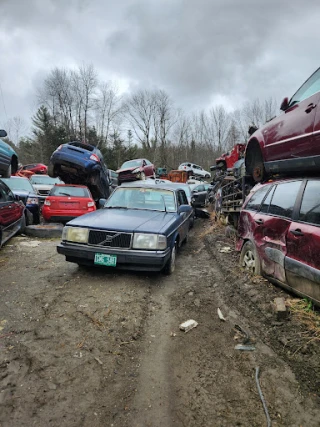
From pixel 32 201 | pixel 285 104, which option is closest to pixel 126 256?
pixel 285 104

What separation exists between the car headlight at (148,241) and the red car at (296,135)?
2013 mm

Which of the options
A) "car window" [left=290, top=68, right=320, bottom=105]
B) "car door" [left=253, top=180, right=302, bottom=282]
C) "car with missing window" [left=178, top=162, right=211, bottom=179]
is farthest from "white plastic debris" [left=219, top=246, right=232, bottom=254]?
"car with missing window" [left=178, top=162, right=211, bottom=179]

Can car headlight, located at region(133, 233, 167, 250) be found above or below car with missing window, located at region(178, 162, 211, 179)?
below

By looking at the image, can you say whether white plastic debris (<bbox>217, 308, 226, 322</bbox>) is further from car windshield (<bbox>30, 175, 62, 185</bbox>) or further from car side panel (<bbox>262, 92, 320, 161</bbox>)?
car windshield (<bbox>30, 175, 62, 185</bbox>)

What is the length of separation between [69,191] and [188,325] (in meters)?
6.73

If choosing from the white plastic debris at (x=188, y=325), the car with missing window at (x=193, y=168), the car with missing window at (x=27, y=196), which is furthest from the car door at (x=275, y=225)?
the car with missing window at (x=193, y=168)

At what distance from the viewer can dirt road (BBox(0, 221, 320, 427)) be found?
1.87 meters

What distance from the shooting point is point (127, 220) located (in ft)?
14.7

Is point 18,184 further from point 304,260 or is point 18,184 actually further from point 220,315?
point 304,260

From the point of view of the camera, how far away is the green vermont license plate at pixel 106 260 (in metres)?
3.96

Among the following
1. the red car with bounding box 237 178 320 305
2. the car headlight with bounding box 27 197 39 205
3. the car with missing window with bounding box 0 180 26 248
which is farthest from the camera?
the car headlight with bounding box 27 197 39 205

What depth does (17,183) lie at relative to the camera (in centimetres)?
927

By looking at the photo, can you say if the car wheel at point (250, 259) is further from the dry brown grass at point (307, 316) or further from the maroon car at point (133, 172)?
the maroon car at point (133, 172)

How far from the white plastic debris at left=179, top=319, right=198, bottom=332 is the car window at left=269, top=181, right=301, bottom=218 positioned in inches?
64.1
